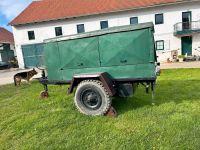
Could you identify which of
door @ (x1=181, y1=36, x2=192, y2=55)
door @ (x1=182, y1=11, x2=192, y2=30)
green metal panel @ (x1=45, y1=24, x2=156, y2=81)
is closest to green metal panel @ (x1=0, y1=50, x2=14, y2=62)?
door @ (x1=181, y1=36, x2=192, y2=55)

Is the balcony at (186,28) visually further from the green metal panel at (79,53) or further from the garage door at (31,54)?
the green metal panel at (79,53)

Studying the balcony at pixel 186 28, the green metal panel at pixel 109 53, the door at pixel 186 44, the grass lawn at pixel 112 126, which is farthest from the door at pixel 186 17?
the green metal panel at pixel 109 53

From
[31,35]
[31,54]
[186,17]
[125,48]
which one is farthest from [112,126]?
[31,35]

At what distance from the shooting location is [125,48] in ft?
20.0

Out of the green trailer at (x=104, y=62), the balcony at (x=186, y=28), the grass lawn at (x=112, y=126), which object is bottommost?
the grass lawn at (x=112, y=126)

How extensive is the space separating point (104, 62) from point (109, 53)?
0.94ft

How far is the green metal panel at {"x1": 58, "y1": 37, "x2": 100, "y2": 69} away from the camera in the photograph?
641cm

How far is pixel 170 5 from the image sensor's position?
2553 centimetres

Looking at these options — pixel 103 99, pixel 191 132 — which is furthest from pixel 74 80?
pixel 191 132

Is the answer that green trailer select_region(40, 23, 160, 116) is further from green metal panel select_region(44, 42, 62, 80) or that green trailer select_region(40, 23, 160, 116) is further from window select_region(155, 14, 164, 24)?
window select_region(155, 14, 164, 24)

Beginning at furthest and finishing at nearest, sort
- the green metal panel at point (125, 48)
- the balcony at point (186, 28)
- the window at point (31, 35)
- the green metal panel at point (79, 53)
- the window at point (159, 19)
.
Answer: the window at point (31, 35), the window at point (159, 19), the balcony at point (186, 28), the green metal panel at point (79, 53), the green metal panel at point (125, 48)

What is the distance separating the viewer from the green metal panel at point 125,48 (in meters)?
5.93

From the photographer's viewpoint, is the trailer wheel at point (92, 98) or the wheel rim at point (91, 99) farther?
the wheel rim at point (91, 99)

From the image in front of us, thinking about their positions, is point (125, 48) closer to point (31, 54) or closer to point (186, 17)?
point (186, 17)
